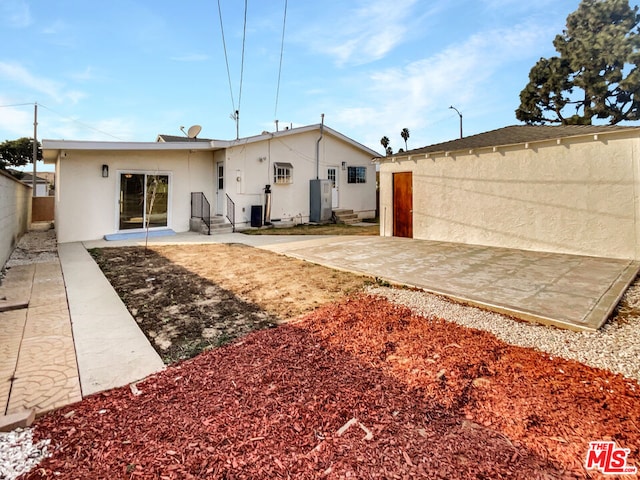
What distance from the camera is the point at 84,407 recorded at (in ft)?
7.39

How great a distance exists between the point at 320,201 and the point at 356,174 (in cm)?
392

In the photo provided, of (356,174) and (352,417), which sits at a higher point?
(356,174)

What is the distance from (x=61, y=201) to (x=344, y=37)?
412 inches

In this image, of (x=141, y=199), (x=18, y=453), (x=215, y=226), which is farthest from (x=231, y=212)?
(x=18, y=453)

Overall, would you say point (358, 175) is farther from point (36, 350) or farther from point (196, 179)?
point (36, 350)

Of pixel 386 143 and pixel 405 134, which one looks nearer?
pixel 405 134

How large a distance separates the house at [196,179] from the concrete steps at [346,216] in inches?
27.6

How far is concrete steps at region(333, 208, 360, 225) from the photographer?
1664cm

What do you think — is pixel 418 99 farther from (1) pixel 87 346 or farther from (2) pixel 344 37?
(1) pixel 87 346

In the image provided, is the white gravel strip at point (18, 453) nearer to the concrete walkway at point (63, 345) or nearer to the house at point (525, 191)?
the concrete walkway at point (63, 345)

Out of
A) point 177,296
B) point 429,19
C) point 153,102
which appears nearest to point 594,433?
point 177,296

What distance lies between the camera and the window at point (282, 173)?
1512 cm

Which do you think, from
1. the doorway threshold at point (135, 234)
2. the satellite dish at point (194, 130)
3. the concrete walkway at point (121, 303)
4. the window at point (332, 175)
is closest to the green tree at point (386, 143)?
the window at point (332, 175)

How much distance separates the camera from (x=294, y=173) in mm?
15875
